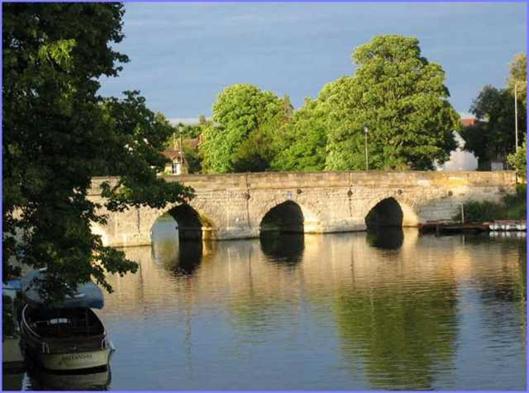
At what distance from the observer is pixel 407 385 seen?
2177 cm

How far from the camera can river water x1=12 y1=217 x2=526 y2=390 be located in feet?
→ 74.6

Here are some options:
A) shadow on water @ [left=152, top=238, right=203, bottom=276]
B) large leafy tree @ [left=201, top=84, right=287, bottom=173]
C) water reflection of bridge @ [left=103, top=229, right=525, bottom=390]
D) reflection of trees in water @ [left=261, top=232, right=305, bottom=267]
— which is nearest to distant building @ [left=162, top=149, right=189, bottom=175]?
large leafy tree @ [left=201, top=84, right=287, bottom=173]

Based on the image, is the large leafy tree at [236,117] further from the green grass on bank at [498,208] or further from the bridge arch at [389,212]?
the green grass on bank at [498,208]

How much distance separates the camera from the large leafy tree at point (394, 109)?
66.1 meters

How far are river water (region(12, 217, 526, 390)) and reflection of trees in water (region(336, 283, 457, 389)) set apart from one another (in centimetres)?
4

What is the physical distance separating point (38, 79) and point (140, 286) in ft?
74.2

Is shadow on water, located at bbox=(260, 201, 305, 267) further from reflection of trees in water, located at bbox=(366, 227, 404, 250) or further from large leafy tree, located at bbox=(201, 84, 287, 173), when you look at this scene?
large leafy tree, located at bbox=(201, 84, 287, 173)

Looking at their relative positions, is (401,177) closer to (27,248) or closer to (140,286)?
(140,286)

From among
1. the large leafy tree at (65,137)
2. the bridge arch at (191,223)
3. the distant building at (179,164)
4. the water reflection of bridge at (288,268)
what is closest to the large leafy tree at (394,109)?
the water reflection of bridge at (288,268)

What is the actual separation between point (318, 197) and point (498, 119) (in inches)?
655

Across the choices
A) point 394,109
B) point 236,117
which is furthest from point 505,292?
point 236,117

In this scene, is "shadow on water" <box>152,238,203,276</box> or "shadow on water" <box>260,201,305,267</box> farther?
"shadow on water" <box>260,201,305,267</box>

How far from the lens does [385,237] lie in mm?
58594

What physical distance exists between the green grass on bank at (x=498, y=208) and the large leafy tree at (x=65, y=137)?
44368mm
